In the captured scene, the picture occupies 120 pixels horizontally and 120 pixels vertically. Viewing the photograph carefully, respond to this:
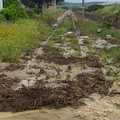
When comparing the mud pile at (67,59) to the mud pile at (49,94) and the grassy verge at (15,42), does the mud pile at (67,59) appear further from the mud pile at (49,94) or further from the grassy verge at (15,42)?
the mud pile at (49,94)

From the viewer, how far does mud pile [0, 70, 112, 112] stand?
721 cm

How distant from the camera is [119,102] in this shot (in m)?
7.56

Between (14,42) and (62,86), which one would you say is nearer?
(62,86)

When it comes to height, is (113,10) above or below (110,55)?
below

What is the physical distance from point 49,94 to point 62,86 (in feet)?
2.89

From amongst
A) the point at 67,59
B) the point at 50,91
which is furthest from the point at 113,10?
the point at 50,91

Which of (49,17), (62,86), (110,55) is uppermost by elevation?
(62,86)

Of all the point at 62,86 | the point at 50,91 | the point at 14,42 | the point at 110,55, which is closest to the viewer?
the point at 50,91

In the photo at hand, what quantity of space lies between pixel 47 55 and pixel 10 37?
8.63 feet

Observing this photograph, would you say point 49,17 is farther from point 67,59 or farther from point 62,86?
point 62,86

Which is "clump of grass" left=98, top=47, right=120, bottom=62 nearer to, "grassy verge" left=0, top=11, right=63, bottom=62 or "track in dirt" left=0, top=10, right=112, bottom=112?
"track in dirt" left=0, top=10, right=112, bottom=112

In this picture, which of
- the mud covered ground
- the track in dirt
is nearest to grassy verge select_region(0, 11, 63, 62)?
the mud covered ground

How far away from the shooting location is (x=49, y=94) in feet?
25.0

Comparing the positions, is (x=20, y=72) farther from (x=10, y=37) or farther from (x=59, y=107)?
(x=10, y=37)
